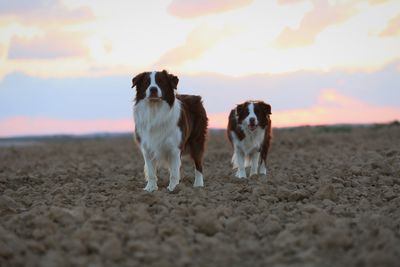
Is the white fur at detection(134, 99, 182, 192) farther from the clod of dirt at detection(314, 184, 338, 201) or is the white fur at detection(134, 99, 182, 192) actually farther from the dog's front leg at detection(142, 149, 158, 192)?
the clod of dirt at detection(314, 184, 338, 201)

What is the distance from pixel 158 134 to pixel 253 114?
11.1 ft

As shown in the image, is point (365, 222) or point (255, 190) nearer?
point (365, 222)

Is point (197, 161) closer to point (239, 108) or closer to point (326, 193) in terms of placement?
point (239, 108)

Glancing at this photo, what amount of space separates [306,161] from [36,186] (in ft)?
24.5

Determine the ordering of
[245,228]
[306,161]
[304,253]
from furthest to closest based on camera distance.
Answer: [306,161] < [245,228] < [304,253]

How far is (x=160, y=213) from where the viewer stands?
7.46 metres

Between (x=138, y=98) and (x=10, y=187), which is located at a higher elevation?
(x=138, y=98)

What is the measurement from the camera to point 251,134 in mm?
13180

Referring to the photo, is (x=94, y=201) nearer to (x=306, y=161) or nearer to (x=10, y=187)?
(x=10, y=187)

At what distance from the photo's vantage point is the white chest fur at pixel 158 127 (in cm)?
1000

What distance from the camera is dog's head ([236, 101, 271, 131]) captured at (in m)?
12.9

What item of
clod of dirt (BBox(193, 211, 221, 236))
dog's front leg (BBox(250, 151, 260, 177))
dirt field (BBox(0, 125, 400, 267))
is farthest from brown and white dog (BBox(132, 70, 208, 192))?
clod of dirt (BBox(193, 211, 221, 236))

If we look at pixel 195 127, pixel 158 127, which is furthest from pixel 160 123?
pixel 195 127

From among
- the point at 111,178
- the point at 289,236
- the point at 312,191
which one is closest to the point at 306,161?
the point at 111,178
